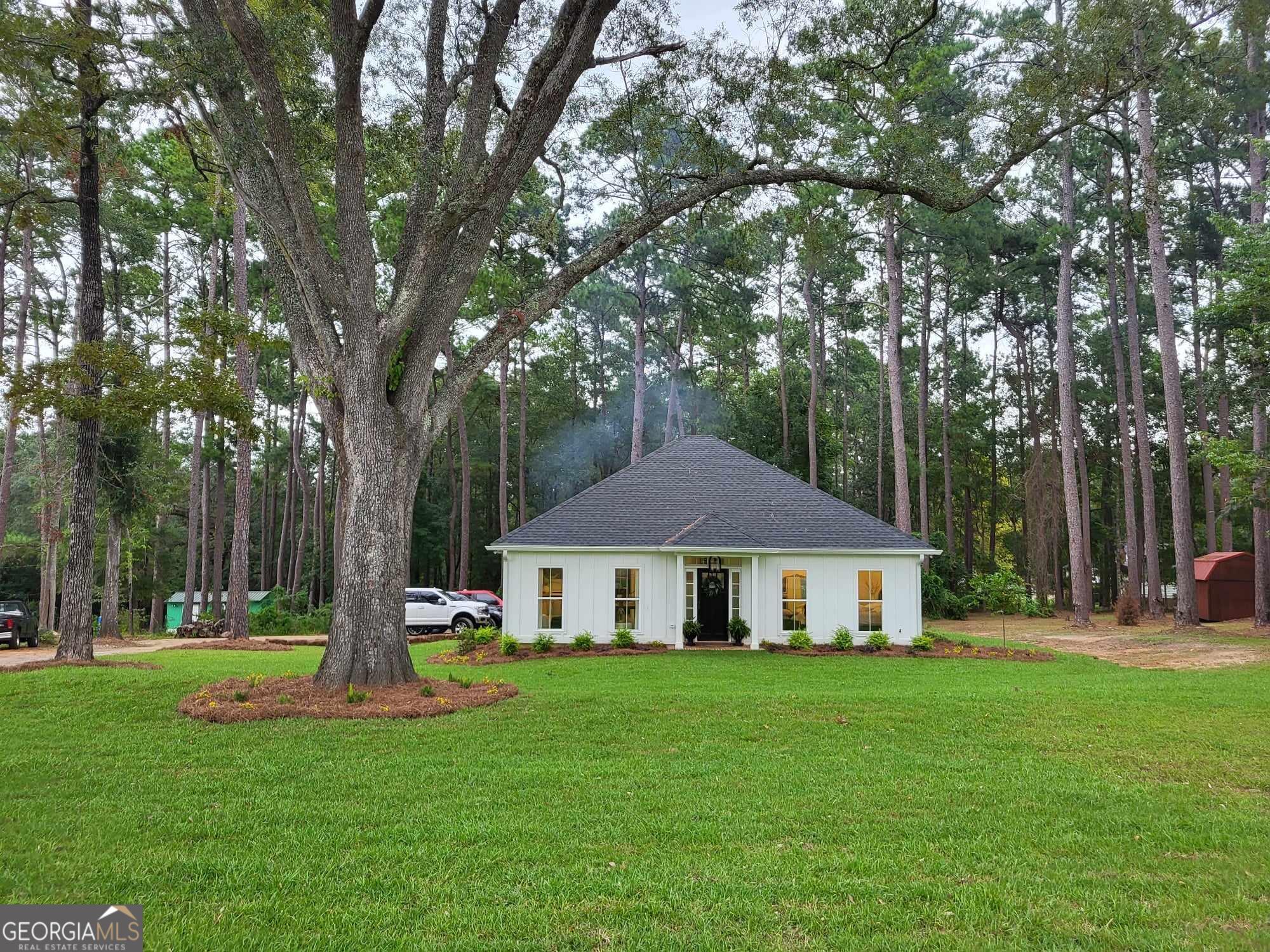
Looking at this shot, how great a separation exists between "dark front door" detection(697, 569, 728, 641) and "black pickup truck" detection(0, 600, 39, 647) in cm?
1809

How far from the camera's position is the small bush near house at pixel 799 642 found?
16.6 m

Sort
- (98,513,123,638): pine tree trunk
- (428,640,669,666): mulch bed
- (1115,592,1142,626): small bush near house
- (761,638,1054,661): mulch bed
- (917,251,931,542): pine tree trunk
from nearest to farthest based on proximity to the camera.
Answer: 1. (428,640,669,666): mulch bed
2. (761,638,1054,661): mulch bed
3. (98,513,123,638): pine tree trunk
4. (1115,592,1142,626): small bush near house
5. (917,251,931,542): pine tree trunk

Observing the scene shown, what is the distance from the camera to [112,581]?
2123 cm

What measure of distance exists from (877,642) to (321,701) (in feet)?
38.8

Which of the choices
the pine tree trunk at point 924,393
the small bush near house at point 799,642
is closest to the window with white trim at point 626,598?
the small bush near house at point 799,642

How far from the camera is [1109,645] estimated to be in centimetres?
1894

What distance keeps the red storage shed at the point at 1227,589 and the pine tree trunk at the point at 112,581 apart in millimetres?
Answer: 33616

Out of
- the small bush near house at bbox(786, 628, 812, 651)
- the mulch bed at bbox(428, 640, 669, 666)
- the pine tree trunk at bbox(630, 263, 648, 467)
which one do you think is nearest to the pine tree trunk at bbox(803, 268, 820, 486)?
the pine tree trunk at bbox(630, 263, 648, 467)

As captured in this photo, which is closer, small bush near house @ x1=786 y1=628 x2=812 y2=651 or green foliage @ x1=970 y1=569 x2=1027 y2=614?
small bush near house @ x1=786 y1=628 x2=812 y2=651

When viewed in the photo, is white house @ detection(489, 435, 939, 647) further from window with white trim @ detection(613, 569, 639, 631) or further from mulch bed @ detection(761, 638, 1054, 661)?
mulch bed @ detection(761, 638, 1054, 661)

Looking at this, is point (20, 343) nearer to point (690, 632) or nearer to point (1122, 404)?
point (690, 632)

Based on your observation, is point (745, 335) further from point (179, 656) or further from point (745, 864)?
point (745, 864)

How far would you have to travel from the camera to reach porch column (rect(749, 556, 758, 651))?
17250 millimetres

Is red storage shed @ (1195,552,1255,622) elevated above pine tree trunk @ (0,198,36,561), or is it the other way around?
pine tree trunk @ (0,198,36,561)
